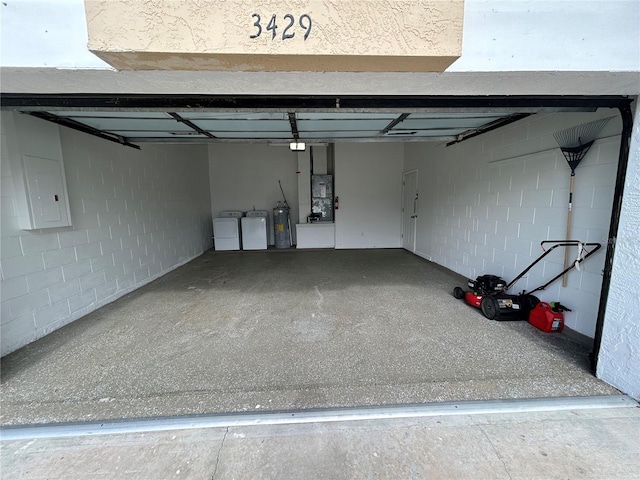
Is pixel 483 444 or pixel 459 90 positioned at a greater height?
pixel 459 90

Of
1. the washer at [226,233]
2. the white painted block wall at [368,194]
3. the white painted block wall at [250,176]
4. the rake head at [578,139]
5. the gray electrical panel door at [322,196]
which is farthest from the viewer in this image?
the white painted block wall at [250,176]

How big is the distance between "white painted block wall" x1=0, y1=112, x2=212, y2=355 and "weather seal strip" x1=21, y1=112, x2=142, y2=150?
0.08 m

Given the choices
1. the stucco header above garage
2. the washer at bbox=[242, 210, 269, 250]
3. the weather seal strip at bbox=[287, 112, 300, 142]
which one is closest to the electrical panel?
the stucco header above garage

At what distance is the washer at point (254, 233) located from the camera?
21.9 feet

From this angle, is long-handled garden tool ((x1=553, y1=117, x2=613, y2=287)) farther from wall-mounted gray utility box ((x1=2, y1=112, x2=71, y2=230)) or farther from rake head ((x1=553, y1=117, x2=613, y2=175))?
wall-mounted gray utility box ((x1=2, y1=112, x2=71, y2=230))

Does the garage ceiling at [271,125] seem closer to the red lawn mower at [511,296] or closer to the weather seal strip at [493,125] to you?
the weather seal strip at [493,125]

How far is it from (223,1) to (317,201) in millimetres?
5956

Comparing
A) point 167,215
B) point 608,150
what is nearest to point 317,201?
point 167,215

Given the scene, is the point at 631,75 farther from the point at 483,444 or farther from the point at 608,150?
the point at 483,444

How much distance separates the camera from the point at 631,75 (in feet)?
4.32

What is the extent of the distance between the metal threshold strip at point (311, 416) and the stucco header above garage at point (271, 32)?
6.21 ft

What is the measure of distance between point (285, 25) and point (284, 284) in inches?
131

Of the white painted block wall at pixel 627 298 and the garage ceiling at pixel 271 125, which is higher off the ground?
the garage ceiling at pixel 271 125

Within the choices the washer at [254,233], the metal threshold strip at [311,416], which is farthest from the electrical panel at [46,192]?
the washer at [254,233]
